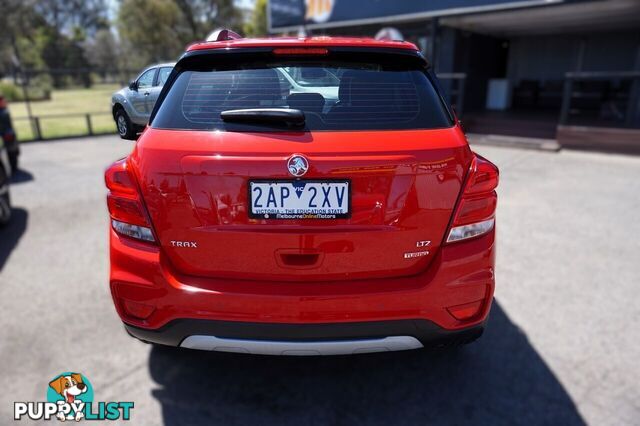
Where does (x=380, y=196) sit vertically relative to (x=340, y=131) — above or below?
below

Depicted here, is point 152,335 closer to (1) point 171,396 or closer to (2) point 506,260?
(1) point 171,396

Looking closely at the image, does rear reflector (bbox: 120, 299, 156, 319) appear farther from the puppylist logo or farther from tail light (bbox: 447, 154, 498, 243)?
tail light (bbox: 447, 154, 498, 243)

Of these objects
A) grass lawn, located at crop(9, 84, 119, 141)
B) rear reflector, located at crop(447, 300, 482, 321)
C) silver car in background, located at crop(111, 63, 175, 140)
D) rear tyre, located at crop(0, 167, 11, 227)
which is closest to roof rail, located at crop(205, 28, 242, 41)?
silver car in background, located at crop(111, 63, 175, 140)

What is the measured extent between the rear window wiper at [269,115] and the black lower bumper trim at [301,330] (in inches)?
35.1

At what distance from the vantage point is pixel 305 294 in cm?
185

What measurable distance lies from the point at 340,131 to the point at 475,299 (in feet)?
3.26

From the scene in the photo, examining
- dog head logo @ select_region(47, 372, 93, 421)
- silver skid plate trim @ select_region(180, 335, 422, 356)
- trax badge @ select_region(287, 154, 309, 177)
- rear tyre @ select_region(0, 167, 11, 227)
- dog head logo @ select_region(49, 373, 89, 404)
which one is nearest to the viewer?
trax badge @ select_region(287, 154, 309, 177)

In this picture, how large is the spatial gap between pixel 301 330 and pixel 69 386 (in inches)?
60.1

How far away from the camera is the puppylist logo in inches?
87.5

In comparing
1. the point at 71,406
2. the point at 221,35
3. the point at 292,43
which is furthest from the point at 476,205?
the point at 71,406

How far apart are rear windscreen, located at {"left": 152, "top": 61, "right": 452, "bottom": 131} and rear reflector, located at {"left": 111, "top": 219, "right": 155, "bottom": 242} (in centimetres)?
48

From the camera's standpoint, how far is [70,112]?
17.1 metres

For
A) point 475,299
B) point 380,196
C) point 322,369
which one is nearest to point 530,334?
point 475,299

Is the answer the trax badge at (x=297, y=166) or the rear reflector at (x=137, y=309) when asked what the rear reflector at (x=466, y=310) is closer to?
the trax badge at (x=297, y=166)
